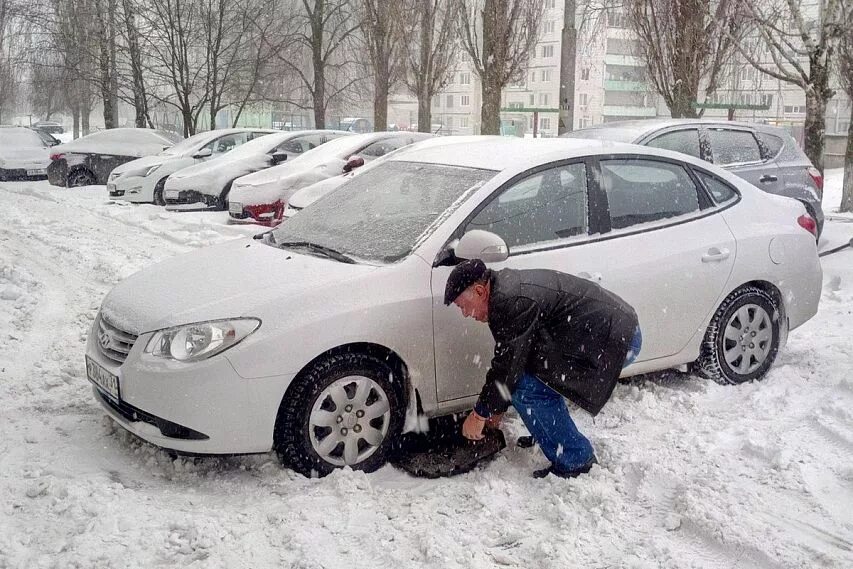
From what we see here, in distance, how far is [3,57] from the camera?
37156 mm

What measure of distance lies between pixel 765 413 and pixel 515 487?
1741 millimetres

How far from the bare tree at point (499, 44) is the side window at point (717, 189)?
44.7ft

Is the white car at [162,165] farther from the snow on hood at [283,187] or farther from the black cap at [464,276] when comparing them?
the black cap at [464,276]

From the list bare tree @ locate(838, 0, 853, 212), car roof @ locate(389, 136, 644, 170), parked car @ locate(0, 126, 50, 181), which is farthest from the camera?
parked car @ locate(0, 126, 50, 181)

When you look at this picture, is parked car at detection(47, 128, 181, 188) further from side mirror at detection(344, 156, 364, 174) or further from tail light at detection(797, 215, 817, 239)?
tail light at detection(797, 215, 817, 239)

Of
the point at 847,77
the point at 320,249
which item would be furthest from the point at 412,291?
the point at 847,77

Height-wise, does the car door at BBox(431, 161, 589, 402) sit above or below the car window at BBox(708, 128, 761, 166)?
below

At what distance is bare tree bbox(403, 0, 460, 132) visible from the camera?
22328mm

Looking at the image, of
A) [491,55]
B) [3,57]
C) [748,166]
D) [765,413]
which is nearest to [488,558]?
[765,413]

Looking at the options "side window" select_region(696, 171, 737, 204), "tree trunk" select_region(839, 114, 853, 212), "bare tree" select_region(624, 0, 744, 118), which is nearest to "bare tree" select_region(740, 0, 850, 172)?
"tree trunk" select_region(839, 114, 853, 212)

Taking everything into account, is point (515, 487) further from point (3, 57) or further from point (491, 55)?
point (3, 57)

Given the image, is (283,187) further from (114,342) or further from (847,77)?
(847,77)

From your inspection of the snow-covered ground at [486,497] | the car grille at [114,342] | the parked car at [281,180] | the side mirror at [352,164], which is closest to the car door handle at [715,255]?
the snow-covered ground at [486,497]

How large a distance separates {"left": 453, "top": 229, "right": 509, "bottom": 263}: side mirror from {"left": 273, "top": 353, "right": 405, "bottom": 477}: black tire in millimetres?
683
